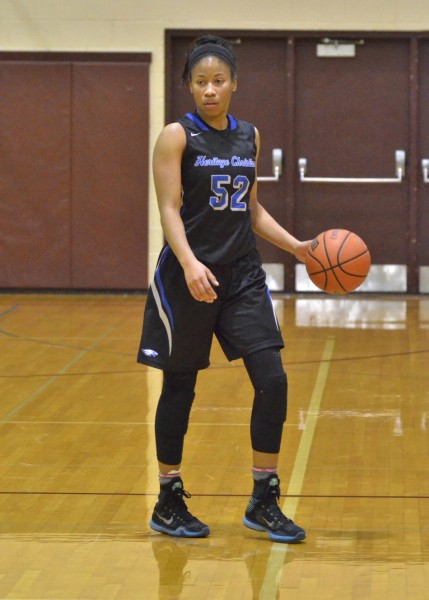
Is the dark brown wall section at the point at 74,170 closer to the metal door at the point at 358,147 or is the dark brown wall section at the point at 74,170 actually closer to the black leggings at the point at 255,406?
the metal door at the point at 358,147

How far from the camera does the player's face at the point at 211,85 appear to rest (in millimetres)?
3824

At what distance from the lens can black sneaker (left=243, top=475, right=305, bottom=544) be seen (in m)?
3.83

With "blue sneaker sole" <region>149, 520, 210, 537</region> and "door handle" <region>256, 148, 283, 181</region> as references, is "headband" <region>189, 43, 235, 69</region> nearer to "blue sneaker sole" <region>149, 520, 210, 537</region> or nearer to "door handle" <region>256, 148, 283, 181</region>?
"blue sneaker sole" <region>149, 520, 210, 537</region>

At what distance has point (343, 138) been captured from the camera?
11.4 meters

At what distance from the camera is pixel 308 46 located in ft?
37.2

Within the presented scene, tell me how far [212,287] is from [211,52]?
78 cm

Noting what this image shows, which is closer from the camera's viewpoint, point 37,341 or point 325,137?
point 37,341

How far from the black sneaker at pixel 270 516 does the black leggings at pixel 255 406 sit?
0.13 meters

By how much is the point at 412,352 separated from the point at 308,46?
443cm

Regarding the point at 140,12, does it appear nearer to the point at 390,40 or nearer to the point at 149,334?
the point at 390,40

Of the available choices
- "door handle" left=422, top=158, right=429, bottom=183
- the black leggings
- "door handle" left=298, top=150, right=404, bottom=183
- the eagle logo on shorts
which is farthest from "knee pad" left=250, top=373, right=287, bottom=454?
"door handle" left=422, top=158, right=429, bottom=183

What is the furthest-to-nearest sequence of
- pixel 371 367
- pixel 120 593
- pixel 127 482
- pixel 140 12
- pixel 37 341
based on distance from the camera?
pixel 140 12 → pixel 37 341 → pixel 371 367 → pixel 127 482 → pixel 120 593

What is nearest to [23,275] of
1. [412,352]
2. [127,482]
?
[412,352]

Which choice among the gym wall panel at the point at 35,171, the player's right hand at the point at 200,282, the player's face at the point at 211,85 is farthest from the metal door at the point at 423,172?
the player's right hand at the point at 200,282
